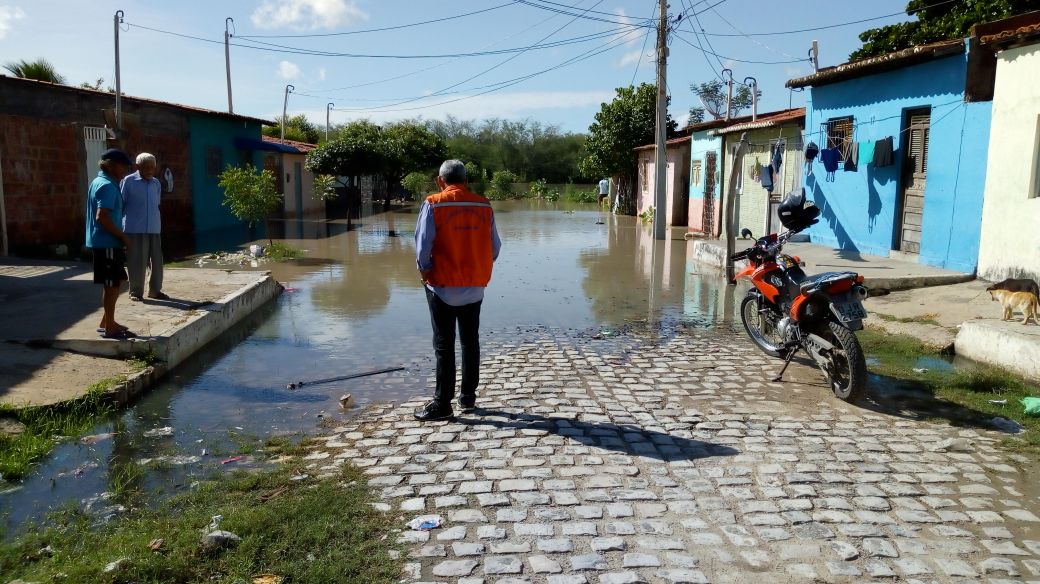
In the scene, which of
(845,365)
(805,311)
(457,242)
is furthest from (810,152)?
(457,242)

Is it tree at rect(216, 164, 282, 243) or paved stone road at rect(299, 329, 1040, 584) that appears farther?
tree at rect(216, 164, 282, 243)

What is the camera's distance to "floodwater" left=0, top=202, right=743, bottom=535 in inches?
175

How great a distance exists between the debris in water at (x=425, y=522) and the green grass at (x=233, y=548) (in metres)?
0.12

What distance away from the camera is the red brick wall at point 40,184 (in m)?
12.5

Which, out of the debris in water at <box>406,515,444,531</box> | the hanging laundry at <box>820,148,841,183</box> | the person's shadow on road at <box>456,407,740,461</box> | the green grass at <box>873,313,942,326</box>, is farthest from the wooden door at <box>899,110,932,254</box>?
the debris in water at <box>406,515,444,531</box>

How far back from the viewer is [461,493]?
4.02 meters

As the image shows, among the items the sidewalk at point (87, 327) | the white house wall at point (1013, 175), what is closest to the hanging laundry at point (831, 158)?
the white house wall at point (1013, 175)

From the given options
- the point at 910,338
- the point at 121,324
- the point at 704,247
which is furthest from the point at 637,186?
the point at 121,324

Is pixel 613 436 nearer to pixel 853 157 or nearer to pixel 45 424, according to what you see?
pixel 45 424

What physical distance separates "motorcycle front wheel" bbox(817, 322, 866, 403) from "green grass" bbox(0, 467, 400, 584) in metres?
3.64

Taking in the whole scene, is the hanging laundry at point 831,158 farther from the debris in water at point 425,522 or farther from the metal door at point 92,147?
the metal door at point 92,147

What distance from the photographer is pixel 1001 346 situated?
22.2 ft

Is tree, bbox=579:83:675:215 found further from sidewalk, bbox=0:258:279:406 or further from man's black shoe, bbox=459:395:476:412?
man's black shoe, bbox=459:395:476:412

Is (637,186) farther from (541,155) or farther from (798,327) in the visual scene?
(541,155)
